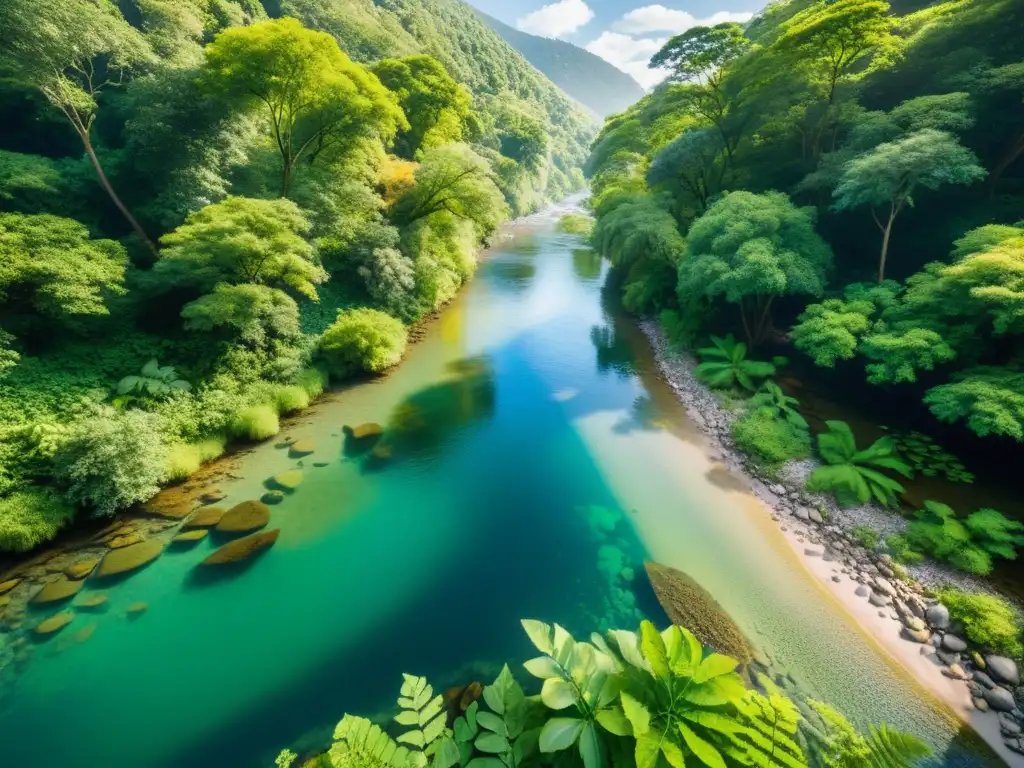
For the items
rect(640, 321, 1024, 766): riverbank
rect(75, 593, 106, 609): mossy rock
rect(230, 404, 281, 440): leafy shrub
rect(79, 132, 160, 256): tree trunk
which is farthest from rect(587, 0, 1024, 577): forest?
rect(79, 132, 160, 256): tree trunk

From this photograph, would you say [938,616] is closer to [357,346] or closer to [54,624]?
[54,624]

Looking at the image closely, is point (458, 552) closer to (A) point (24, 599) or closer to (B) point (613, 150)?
(A) point (24, 599)

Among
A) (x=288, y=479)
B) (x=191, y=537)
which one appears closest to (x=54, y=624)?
(x=191, y=537)

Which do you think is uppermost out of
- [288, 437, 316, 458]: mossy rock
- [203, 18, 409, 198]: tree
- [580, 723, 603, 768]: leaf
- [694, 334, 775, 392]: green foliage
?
[203, 18, 409, 198]: tree

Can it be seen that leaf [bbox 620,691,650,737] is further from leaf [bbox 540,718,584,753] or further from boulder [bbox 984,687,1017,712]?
boulder [bbox 984,687,1017,712]

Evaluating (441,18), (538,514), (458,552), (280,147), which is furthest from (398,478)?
(441,18)

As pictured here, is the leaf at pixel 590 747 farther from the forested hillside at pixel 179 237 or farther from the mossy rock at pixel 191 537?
the forested hillside at pixel 179 237
